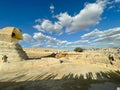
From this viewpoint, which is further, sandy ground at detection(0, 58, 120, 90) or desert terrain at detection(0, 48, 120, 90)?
desert terrain at detection(0, 48, 120, 90)

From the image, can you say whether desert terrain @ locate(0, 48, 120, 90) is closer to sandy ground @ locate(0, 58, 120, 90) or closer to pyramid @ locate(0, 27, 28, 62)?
sandy ground @ locate(0, 58, 120, 90)

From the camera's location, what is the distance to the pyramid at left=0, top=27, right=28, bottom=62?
72.8 feet

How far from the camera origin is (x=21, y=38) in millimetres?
26703

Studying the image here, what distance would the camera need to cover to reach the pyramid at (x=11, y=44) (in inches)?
874

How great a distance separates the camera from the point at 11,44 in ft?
76.4

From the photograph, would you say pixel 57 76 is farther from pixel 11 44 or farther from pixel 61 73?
pixel 11 44

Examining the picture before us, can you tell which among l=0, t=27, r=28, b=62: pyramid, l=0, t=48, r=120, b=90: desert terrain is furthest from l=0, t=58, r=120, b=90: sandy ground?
l=0, t=27, r=28, b=62: pyramid

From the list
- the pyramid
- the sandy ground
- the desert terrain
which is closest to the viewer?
the sandy ground

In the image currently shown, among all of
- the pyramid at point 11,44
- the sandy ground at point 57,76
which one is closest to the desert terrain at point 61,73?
the sandy ground at point 57,76

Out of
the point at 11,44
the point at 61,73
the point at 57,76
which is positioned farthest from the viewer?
the point at 11,44

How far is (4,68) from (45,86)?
382 inches

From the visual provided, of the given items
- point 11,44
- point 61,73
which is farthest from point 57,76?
point 11,44

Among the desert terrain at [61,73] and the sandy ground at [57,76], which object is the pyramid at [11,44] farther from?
the sandy ground at [57,76]

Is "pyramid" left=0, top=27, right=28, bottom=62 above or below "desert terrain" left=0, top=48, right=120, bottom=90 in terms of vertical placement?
above
